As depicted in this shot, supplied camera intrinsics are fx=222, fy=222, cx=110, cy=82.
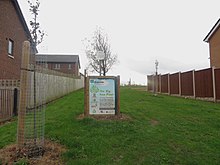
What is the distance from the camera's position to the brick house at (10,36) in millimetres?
15516

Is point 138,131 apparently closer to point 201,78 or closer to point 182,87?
point 201,78

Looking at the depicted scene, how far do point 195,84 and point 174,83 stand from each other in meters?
3.84

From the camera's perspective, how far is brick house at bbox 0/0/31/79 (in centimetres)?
1552

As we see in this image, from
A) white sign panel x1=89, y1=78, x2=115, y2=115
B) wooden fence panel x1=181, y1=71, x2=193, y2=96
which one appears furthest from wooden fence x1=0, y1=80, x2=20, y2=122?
wooden fence panel x1=181, y1=71, x2=193, y2=96

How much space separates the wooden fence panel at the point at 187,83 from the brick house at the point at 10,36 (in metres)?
13.6

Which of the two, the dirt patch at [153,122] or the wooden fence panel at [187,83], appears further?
the wooden fence panel at [187,83]

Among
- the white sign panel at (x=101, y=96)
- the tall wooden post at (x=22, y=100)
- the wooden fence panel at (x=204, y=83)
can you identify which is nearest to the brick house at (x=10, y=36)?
the white sign panel at (x=101, y=96)

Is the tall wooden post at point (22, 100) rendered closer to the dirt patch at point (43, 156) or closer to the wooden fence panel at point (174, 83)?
the dirt patch at point (43, 156)

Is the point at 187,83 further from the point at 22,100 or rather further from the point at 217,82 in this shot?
the point at 22,100

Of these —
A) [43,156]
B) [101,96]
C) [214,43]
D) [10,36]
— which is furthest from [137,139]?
[214,43]

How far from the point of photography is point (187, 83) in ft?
56.9

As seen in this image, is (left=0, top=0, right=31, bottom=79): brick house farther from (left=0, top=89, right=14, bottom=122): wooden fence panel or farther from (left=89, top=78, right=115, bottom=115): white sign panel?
Result: (left=89, top=78, right=115, bottom=115): white sign panel

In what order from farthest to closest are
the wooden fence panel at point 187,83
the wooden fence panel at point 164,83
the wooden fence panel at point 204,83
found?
1. the wooden fence panel at point 164,83
2. the wooden fence panel at point 187,83
3. the wooden fence panel at point 204,83

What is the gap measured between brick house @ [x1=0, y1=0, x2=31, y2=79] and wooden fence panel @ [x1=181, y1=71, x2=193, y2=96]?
13.6 metres
